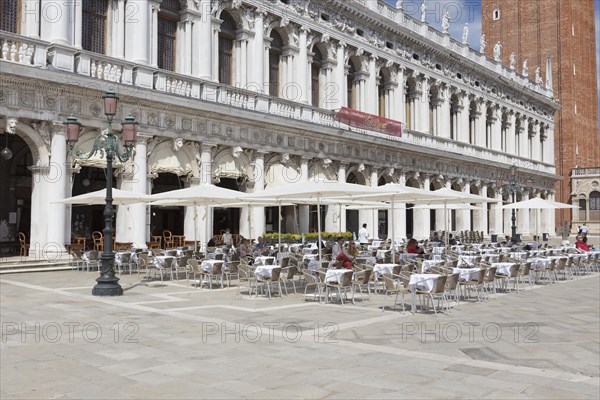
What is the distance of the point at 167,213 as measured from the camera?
1062 inches

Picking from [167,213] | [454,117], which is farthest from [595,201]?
[167,213]

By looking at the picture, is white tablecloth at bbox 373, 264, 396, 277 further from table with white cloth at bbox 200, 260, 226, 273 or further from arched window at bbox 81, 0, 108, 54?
arched window at bbox 81, 0, 108, 54

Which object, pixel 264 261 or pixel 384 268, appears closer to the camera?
pixel 384 268

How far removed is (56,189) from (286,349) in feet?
43.3

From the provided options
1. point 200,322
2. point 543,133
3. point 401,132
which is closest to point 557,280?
point 200,322

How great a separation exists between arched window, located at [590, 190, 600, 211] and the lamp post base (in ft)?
Result: 190

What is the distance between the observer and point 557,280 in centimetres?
1816

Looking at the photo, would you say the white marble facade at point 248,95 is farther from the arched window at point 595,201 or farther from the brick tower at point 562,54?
the arched window at point 595,201

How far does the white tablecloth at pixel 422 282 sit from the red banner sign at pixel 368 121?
65.0ft

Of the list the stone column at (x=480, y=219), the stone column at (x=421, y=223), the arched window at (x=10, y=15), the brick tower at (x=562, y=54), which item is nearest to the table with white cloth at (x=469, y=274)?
the arched window at (x=10, y=15)

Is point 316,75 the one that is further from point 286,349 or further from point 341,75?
point 286,349

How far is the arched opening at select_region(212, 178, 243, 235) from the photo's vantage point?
27859mm

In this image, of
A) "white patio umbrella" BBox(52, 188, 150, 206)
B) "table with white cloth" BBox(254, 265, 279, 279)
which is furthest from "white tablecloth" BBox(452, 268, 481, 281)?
"white patio umbrella" BBox(52, 188, 150, 206)

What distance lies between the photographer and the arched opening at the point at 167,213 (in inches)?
1037
